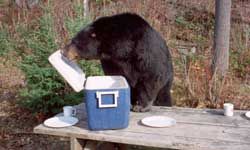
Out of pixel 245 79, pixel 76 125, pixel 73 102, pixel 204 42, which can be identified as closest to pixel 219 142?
pixel 76 125

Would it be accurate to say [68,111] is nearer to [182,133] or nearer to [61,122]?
[61,122]

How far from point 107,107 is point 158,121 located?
36 centimetres

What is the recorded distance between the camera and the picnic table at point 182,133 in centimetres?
198

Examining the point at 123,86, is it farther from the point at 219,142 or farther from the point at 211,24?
the point at 211,24

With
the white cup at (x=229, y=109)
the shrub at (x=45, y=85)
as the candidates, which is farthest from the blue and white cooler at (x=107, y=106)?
the shrub at (x=45, y=85)

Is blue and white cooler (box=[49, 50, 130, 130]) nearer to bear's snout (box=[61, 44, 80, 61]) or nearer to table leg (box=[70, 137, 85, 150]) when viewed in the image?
table leg (box=[70, 137, 85, 150])

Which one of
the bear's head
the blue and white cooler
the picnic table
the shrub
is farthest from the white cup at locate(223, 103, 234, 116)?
the shrub

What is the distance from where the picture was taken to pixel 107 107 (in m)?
2.12

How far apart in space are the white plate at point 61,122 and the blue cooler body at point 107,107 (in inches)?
6.9

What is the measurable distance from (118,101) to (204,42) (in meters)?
4.20

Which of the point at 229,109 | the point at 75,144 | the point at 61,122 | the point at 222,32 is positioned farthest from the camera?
the point at 222,32

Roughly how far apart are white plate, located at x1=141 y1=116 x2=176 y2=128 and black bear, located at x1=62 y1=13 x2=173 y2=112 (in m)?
0.20

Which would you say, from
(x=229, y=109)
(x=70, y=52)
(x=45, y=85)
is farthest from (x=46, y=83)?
(x=229, y=109)

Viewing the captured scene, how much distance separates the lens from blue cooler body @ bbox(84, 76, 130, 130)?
210cm
